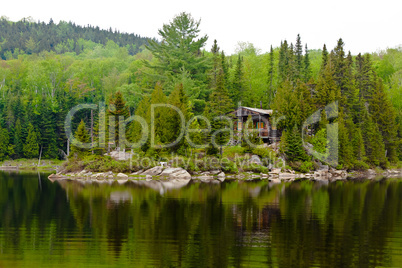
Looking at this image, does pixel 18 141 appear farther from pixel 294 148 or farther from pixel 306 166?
pixel 306 166

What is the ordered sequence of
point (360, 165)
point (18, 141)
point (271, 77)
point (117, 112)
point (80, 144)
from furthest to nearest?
point (271, 77) → point (18, 141) → point (360, 165) → point (117, 112) → point (80, 144)

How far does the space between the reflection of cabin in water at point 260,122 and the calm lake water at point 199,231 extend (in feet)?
103

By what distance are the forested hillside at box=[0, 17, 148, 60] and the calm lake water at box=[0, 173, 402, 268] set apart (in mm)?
123994

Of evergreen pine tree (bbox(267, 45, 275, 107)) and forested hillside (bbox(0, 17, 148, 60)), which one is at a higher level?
forested hillside (bbox(0, 17, 148, 60))

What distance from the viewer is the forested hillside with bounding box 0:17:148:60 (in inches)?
5930

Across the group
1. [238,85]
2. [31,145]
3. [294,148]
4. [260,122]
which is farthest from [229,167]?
[31,145]

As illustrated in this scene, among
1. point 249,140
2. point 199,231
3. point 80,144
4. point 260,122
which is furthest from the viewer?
point 260,122

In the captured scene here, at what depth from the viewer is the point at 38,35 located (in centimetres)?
16075

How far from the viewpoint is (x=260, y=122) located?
220 ft

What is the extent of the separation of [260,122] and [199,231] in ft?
159

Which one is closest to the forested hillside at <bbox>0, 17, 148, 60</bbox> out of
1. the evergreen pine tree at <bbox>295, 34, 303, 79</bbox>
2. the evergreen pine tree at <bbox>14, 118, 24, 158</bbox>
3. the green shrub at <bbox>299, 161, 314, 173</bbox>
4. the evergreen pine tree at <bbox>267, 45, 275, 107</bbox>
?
the evergreen pine tree at <bbox>14, 118, 24, 158</bbox>

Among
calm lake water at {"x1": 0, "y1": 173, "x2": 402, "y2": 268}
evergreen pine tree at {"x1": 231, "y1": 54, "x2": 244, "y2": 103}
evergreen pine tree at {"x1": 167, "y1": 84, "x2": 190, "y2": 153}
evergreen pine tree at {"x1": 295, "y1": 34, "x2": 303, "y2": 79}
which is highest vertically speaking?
evergreen pine tree at {"x1": 295, "y1": 34, "x2": 303, "y2": 79}

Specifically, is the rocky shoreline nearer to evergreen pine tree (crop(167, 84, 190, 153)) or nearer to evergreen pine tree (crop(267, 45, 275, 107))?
evergreen pine tree (crop(167, 84, 190, 153))

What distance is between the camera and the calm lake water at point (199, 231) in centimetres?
1558
